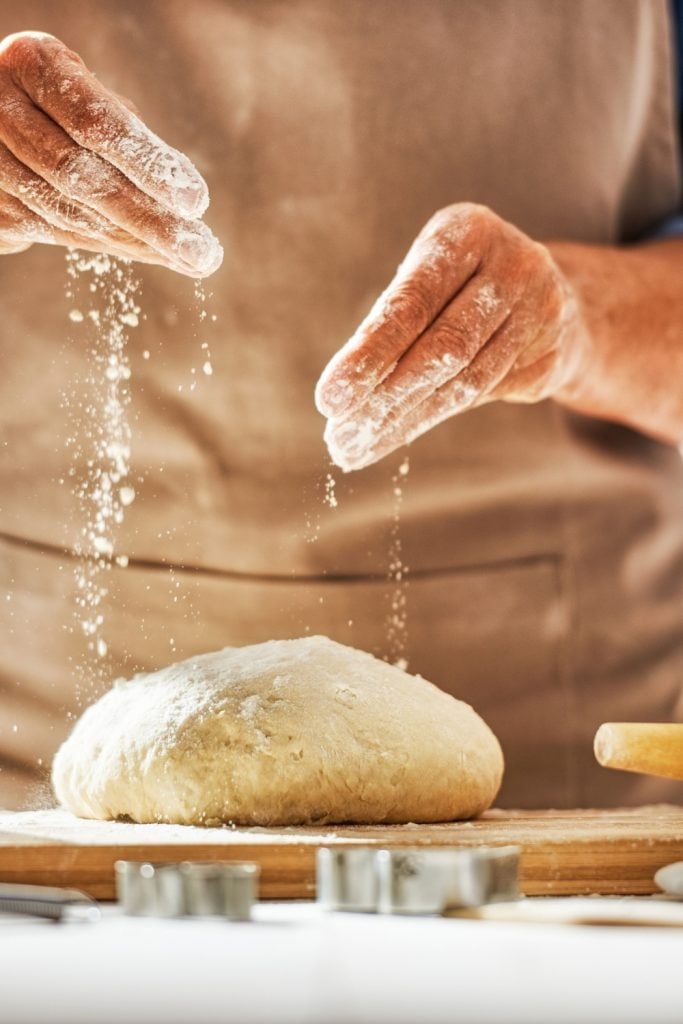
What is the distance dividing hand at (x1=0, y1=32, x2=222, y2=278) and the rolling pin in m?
0.49

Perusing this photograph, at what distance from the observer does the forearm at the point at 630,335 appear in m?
1.42

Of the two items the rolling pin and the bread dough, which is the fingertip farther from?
the rolling pin

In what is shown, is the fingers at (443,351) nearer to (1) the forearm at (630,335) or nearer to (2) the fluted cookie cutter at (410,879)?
(1) the forearm at (630,335)

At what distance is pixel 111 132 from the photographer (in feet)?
3.15

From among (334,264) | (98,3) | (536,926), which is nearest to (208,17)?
(98,3)

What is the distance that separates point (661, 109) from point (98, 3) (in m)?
0.74

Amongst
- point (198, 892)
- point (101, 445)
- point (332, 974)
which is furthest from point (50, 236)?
point (332, 974)

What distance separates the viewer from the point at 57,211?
1.02m

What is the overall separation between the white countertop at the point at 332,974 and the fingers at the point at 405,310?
18.7 inches

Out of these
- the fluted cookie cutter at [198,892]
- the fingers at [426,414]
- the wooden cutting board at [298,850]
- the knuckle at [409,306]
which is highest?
the knuckle at [409,306]

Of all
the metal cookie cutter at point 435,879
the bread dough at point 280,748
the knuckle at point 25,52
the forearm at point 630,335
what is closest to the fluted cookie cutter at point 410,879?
the metal cookie cutter at point 435,879

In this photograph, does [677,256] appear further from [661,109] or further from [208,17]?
[208,17]

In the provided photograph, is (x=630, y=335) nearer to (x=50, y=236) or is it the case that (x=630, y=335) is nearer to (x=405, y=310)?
(x=405, y=310)

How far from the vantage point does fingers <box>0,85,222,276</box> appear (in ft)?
3.19
